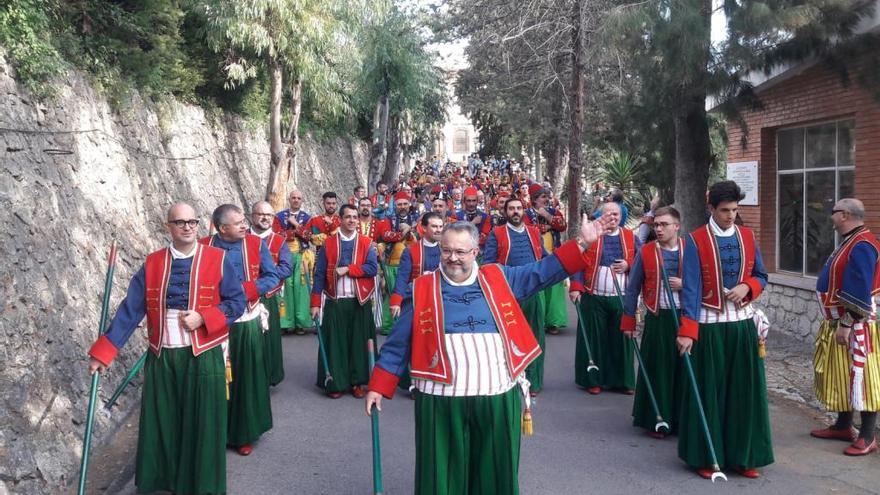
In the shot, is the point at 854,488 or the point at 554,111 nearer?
the point at 854,488

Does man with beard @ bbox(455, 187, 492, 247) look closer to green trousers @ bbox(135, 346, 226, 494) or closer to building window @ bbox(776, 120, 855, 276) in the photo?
building window @ bbox(776, 120, 855, 276)

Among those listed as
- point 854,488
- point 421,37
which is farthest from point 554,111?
point 854,488

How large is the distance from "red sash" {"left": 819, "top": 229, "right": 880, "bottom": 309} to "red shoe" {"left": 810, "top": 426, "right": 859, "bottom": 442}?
→ 1.09 meters

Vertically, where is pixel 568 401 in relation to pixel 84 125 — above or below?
below

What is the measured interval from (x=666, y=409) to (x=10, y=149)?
6.51 meters

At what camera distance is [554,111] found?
78.6 ft

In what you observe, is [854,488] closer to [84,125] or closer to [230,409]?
[230,409]

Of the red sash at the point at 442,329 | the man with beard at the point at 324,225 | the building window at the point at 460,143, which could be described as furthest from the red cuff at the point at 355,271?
the building window at the point at 460,143

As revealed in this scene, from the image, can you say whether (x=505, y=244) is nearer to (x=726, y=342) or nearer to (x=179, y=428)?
(x=726, y=342)

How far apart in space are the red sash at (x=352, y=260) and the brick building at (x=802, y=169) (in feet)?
19.5

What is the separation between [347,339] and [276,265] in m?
1.28

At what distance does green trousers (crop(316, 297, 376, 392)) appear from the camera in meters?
8.42

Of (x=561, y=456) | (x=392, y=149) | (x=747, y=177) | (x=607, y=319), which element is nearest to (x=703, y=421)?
(x=561, y=456)

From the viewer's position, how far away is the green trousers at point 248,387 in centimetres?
662
